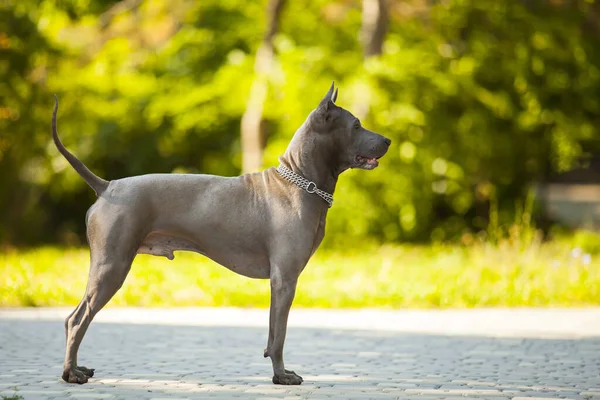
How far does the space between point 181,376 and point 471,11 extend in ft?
55.8

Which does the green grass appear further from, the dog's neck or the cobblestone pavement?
the dog's neck

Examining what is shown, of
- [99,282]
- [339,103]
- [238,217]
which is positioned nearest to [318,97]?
[339,103]

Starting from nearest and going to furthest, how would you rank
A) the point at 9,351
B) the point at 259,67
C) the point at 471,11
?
the point at 9,351
the point at 259,67
the point at 471,11

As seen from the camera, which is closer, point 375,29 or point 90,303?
point 90,303

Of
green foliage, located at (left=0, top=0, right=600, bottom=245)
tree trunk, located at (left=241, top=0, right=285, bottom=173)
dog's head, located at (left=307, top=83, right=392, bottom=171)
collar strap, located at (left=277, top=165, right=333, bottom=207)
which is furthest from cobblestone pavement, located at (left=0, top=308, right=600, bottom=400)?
tree trunk, located at (left=241, top=0, right=285, bottom=173)

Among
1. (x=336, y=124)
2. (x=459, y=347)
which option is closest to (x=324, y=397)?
(x=336, y=124)

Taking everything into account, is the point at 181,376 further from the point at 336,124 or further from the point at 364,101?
the point at 364,101

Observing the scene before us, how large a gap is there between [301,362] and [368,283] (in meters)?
5.03

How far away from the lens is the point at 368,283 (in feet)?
41.8

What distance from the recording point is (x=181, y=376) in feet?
22.5

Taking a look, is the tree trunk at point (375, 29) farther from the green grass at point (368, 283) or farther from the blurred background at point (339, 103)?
the green grass at point (368, 283)

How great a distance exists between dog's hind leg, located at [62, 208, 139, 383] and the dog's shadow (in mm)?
189

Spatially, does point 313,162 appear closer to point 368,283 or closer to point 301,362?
point 301,362

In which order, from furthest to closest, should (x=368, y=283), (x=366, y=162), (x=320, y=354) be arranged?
(x=368, y=283)
(x=320, y=354)
(x=366, y=162)
